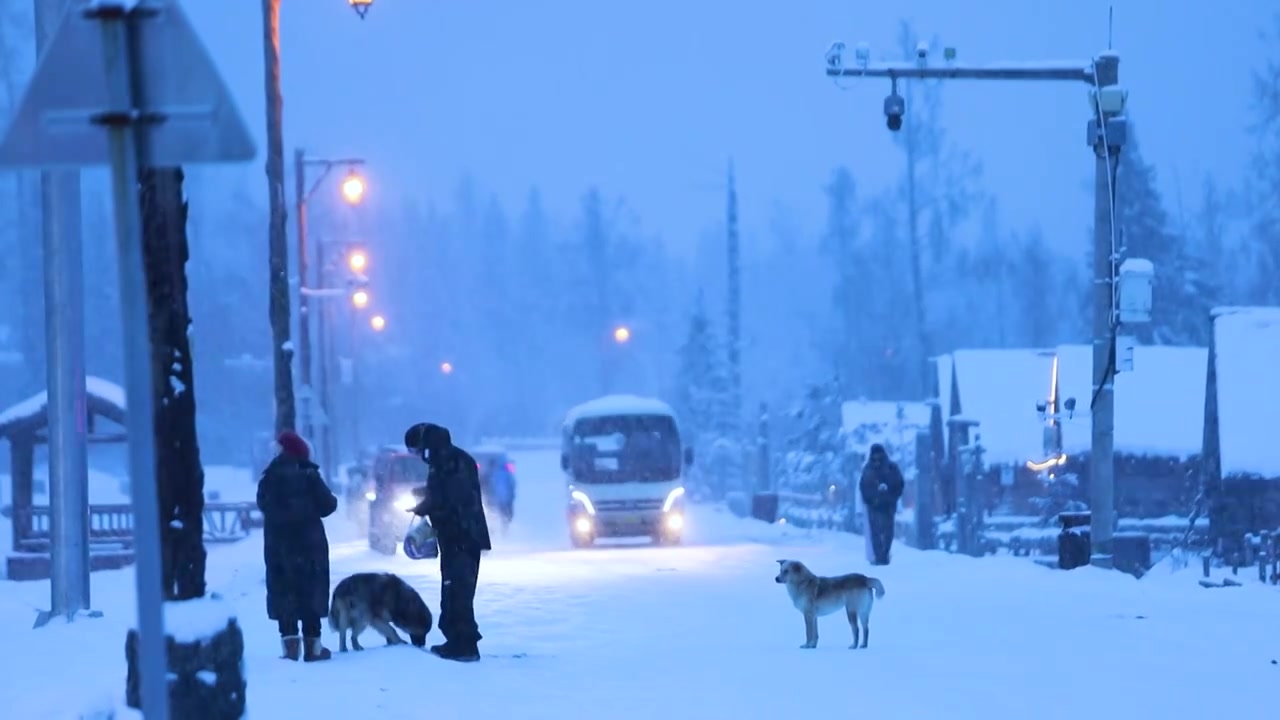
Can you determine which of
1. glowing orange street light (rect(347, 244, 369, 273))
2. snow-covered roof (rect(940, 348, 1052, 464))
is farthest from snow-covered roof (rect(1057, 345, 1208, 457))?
glowing orange street light (rect(347, 244, 369, 273))

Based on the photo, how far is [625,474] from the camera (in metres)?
32.7

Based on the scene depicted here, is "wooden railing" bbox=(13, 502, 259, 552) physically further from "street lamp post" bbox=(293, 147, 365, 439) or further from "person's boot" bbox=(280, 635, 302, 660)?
"person's boot" bbox=(280, 635, 302, 660)

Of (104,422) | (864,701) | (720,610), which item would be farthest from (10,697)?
(104,422)

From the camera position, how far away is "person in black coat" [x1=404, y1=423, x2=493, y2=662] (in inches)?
486

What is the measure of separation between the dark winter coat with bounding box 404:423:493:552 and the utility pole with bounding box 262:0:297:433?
11.3 metres

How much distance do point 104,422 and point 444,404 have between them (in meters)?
70.2

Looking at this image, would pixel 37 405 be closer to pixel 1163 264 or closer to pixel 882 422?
pixel 882 422

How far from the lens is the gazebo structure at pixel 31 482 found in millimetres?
30562

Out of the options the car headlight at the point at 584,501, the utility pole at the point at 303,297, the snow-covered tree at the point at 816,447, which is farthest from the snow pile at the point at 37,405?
the snow-covered tree at the point at 816,447

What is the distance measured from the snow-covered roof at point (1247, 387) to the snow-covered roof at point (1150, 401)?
4.17 metres

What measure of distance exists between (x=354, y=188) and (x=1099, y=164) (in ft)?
57.9

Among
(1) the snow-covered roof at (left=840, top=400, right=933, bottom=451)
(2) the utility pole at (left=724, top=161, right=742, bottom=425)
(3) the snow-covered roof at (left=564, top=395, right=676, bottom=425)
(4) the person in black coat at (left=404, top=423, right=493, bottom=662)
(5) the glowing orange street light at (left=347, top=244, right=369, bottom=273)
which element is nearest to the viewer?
(4) the person in black coat at (left=404, top=423, right=493, bottom=662)

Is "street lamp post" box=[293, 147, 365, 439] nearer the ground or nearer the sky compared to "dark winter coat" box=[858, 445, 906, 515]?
nearer the sky

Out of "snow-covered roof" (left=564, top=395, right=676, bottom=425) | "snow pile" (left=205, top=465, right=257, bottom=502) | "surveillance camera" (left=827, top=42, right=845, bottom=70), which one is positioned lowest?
"snow pile" (left=205, top=465, right=257, bottom=502)
